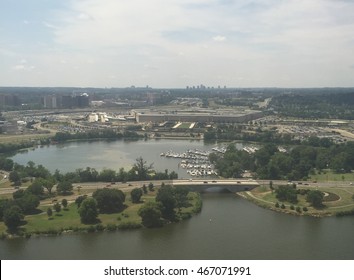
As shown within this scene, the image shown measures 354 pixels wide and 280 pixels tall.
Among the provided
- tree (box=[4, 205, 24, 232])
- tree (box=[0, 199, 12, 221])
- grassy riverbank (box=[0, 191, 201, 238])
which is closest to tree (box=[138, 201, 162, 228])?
grassy riverbank (box=[0, 191, 201, 238])

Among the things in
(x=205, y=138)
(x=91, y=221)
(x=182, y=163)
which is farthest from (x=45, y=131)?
(x=91, y=221)

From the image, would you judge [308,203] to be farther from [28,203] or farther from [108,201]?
[28,203]

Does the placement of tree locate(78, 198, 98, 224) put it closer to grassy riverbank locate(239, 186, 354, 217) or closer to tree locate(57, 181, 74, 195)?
tree locate(57, 181, 74, 195)

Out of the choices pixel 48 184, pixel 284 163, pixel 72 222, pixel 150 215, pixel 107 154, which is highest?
pixel 284 163

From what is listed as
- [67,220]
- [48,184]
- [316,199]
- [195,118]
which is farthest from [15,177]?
[195,118]

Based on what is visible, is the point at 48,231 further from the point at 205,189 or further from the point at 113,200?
the point at 205,189

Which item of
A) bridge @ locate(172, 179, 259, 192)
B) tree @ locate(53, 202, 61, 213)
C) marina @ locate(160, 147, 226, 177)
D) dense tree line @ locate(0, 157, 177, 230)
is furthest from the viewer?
marina @ locate(160, 147, 226, 177)

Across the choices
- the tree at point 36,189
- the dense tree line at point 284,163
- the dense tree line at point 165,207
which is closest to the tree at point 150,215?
the dense tree line at point 165,207
